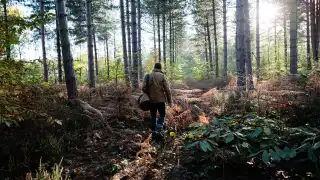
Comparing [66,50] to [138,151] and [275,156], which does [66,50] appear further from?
[275,156]

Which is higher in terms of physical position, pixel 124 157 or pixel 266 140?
pixel 266 140

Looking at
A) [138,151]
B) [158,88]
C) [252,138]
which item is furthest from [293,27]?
[138,151]

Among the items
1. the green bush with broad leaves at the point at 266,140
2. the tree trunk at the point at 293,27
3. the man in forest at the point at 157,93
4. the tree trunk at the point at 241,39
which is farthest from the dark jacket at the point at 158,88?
the tree trunk at the point at 293,27

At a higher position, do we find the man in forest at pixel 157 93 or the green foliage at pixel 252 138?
the man in forest at pixel 157 93

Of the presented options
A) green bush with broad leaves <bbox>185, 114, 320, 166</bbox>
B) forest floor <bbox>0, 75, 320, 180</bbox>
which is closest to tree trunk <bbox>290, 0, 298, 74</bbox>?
forest floor <bbox>0, 75, 320, 180</bbox>

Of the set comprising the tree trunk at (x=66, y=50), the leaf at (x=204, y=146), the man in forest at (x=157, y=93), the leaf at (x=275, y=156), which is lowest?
the leaf at (x=275, y=156)

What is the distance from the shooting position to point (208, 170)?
10.5 ft

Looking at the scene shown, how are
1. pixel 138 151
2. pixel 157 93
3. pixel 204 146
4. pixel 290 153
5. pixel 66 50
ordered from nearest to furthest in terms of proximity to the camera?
pixel 290 153, pixel 204 146, pixel 138 151, pixel 157 93, pixel 66 50

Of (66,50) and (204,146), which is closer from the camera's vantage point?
(204,146)

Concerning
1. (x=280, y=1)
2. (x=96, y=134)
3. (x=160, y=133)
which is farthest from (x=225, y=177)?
(x=280, y=1)

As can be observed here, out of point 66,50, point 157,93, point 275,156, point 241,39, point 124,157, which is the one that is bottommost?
point 124,157

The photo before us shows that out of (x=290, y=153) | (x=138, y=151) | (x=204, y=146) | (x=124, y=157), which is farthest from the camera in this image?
(x=138, y=151)

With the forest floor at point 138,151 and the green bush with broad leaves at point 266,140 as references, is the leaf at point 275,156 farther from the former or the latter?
the forest floor at point 138,151

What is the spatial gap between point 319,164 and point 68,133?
4.35 meters
